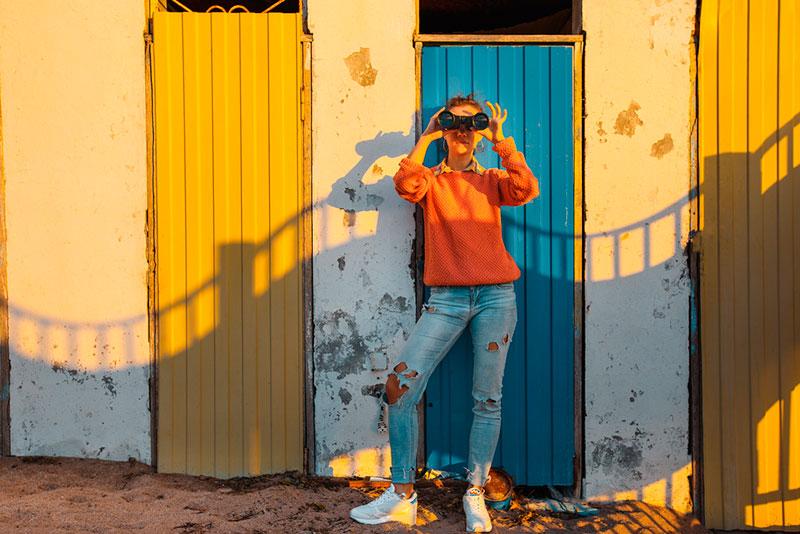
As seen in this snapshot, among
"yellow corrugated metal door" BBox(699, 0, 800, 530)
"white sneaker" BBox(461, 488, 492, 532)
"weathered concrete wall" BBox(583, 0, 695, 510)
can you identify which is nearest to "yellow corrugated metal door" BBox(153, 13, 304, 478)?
"white sneaker" BBox(461, 488, 492, 532)

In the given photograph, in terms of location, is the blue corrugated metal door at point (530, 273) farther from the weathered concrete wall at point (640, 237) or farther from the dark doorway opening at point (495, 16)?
the dark doorway opening at point (495, 16)

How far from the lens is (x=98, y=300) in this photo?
14.2ft

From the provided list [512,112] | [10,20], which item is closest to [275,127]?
[512,112]

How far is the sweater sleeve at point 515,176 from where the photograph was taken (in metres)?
3.73

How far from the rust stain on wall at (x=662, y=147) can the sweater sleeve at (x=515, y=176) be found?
91 centimetres

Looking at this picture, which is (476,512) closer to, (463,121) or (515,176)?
(515,176)

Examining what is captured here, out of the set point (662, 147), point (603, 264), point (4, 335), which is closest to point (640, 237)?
point (603, 264)

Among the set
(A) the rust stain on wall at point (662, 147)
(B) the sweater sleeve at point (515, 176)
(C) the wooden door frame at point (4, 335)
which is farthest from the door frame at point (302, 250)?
(A) the rust stain on wall at point (662, 147)

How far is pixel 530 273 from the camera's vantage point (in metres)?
4.22

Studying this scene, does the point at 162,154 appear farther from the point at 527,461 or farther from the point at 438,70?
the point at 527,461

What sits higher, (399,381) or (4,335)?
(4,335)

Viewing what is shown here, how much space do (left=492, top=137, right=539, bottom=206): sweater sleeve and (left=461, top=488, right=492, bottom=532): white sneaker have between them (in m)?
1.61

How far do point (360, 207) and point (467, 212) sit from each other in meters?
0.75

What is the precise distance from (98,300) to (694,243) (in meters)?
3.62
